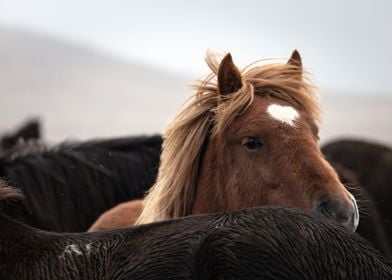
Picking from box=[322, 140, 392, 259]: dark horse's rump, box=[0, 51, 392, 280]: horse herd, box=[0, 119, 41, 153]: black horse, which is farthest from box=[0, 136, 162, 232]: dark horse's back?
box=[322, 140, 392, 259]: dark horse's rump

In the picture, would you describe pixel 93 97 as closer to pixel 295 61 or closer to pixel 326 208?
pixel 295 61

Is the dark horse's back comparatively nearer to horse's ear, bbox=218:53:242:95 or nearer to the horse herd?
the horse herd

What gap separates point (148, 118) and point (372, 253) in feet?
103

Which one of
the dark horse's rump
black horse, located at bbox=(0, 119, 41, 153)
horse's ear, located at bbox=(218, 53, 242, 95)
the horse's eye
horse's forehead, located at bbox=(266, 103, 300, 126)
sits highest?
horse's ear, located at bbox=(218, 53, 242, 95)

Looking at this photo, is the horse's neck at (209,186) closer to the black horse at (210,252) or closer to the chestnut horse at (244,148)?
the chestnut horse at (244,148)

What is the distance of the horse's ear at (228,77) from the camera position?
390cm

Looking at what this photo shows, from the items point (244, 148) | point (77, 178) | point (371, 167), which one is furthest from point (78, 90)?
point (244, 148)

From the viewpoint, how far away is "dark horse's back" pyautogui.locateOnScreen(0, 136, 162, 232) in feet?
17.0

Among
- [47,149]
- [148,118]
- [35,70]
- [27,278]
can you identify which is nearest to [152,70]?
[35,70]

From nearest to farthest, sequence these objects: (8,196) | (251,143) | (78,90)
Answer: (8,196) < (251,143) < (78,90)

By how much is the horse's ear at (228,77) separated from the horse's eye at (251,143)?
31cm

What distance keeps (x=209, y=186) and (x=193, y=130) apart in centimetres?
29

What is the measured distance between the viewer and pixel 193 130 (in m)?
3.98

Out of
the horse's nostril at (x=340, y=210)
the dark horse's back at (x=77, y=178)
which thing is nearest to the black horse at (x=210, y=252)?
the horse's nostril at (x=340, y=210)
